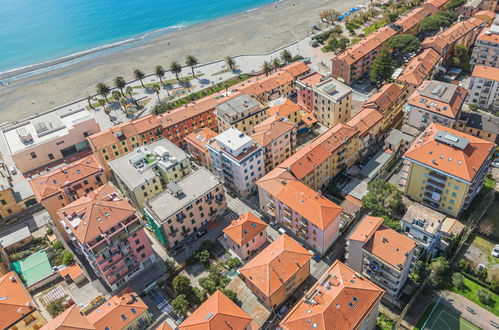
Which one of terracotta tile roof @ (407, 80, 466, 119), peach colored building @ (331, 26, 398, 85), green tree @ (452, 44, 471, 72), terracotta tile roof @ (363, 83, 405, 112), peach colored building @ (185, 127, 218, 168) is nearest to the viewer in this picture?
terracotta tile roof @ (407, 80, 466, 119)

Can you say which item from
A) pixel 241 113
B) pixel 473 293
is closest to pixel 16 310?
pixel 241 113

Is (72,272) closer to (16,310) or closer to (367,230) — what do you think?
(16,310)

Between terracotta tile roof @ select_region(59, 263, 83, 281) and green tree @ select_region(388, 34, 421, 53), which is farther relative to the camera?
green tree @ select_region(388, 34, 421, 53)

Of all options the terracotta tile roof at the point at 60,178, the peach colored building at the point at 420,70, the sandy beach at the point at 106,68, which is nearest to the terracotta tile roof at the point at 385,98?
the peach colored building at the point at 420,70

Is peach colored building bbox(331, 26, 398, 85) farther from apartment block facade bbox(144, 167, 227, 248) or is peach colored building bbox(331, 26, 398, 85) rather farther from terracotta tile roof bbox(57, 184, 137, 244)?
terracotta tile roof bbox(57, 184, 137, 244)

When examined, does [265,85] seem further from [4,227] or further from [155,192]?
[4,227]

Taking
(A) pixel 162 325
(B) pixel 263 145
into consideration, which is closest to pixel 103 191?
(A) pixel 162 325

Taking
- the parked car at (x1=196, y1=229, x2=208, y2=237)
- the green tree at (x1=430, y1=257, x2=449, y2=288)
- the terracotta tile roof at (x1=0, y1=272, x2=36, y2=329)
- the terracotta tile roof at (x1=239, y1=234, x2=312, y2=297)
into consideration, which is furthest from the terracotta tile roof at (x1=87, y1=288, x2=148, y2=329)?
the green tree at (x1=430, y1=257, x2=449, y2=288)
